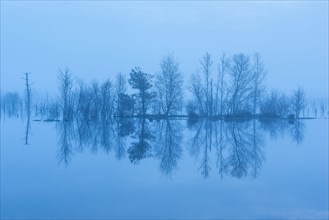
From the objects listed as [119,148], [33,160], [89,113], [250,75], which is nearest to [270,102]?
[250,75]

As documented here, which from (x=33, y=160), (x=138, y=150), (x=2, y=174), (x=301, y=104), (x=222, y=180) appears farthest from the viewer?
(x=301, y=104)

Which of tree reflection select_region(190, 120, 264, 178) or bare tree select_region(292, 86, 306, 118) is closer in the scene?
tree reflection select_region(190, 120, 264, 178)

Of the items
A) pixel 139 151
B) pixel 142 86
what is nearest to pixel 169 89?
pixel 142 86

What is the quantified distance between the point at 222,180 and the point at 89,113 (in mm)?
A: 28957

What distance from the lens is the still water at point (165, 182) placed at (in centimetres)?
517

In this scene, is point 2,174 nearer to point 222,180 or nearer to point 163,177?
point 163,177

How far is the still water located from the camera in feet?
17.0

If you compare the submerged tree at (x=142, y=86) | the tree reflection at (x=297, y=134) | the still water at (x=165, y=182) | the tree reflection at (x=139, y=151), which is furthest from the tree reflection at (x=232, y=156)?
the submerged tree at (x=142, y=86)

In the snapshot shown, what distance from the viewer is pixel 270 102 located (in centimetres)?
3541

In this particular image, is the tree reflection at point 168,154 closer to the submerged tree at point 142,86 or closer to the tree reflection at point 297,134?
the tree reflection at point 297,134

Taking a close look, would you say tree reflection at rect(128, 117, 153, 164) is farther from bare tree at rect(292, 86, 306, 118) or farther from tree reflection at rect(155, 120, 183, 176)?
bare tree at rect(292, 86, 306, 118)

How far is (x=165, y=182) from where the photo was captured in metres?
6.94

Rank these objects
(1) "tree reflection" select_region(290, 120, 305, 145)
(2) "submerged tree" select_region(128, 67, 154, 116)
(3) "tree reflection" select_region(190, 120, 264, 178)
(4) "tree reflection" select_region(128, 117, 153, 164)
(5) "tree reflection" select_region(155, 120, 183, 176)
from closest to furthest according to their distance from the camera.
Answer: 1. (3) "tree reflection" select_region(190, 120, 264, 178)
2. (5) "tree reflection" select_region(155, 120, 183, 176)
3. (4) "tree reflection" select_region(128, 117, 153, 164)
4. (1) "tree reflection" select_region(290, 120, 305, 145)
5. (2) "submerged tree" select_region(128, 67, 154, 116)

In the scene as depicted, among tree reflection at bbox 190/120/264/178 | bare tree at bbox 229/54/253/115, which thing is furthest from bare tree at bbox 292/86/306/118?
tree reflection at bbox 190/120/264/178
